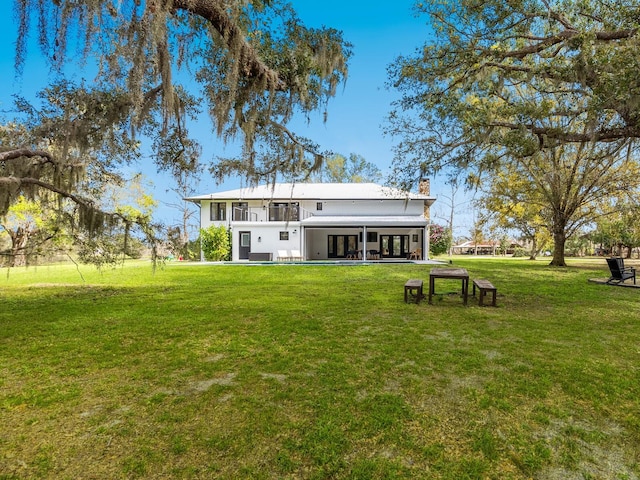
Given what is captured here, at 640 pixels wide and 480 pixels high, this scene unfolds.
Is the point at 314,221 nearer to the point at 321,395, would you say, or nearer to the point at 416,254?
the point at 416,254

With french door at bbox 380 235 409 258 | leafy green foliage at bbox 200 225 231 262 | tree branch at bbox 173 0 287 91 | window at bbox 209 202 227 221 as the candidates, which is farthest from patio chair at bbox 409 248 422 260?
tree branch at bbox 173 0 287 91

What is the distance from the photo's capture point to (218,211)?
23.7m

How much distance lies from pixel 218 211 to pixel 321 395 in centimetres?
2202

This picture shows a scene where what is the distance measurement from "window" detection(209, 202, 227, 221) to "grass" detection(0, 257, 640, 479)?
57.9ft

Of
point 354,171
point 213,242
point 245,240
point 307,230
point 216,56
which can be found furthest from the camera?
point 354,171

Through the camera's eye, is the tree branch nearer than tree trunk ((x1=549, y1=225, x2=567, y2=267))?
Yes

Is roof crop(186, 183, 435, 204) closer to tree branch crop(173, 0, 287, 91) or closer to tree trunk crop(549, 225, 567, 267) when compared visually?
tree trunk crop(549, 225, 567, 267)

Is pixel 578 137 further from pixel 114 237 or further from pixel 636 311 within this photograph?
pixel 114 237

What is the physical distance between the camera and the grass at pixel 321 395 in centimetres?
221

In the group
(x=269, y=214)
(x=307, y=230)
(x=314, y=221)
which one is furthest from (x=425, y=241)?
(x=269, y=214)

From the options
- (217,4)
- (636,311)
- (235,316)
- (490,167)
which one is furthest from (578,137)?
(235,316)

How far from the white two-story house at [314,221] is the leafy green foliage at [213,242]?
29.0 inches

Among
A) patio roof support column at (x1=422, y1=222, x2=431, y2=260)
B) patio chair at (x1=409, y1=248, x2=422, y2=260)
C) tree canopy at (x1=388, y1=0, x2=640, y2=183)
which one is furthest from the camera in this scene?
patio chair at (x1=409, y1=248, x2=422, y2=260)

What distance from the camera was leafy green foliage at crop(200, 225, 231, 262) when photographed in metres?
22.3
